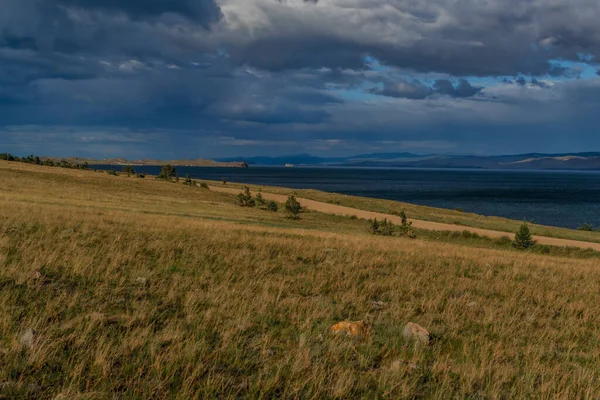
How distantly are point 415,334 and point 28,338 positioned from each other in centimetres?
492

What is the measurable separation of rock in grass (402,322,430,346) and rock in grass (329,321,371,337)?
54 cm

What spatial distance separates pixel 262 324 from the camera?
6.70 metres

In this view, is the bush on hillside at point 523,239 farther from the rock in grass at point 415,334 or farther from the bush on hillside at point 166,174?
the bush on hillside at point 166,174

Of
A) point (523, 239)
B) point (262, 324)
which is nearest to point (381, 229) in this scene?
point (523, 239)

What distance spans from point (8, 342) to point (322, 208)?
53545mm

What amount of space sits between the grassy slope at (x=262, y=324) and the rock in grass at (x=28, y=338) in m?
0.09

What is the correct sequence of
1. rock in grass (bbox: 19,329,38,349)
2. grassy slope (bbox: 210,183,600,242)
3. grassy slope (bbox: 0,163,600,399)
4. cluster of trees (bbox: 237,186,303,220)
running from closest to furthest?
grassy slope (bbox: 0,163,600,399)
rock in grass (bbox: 19,329,38,349)
cluster of trees (bbox: 237,186,303,220)
grassy slope (bbox: 210,183,600,242)

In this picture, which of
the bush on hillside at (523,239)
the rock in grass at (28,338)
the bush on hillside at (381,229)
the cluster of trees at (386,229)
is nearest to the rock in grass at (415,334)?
the rock in grass at (28,338)

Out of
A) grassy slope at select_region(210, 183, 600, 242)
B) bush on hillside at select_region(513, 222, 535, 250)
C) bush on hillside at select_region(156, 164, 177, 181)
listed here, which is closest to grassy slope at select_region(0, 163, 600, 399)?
bush on hillside at select_region(513, 222, 535, 250)

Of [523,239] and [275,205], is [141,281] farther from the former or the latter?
[275,205]

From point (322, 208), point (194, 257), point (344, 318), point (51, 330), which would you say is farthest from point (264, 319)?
point (322, 208)

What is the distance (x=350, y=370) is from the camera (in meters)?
5.28

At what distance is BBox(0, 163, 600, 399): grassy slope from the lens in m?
4.84

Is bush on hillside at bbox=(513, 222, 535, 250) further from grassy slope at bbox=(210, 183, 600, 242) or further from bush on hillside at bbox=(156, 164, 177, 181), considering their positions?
bush on hillside at bbox=(156, 164, 177, 181)
